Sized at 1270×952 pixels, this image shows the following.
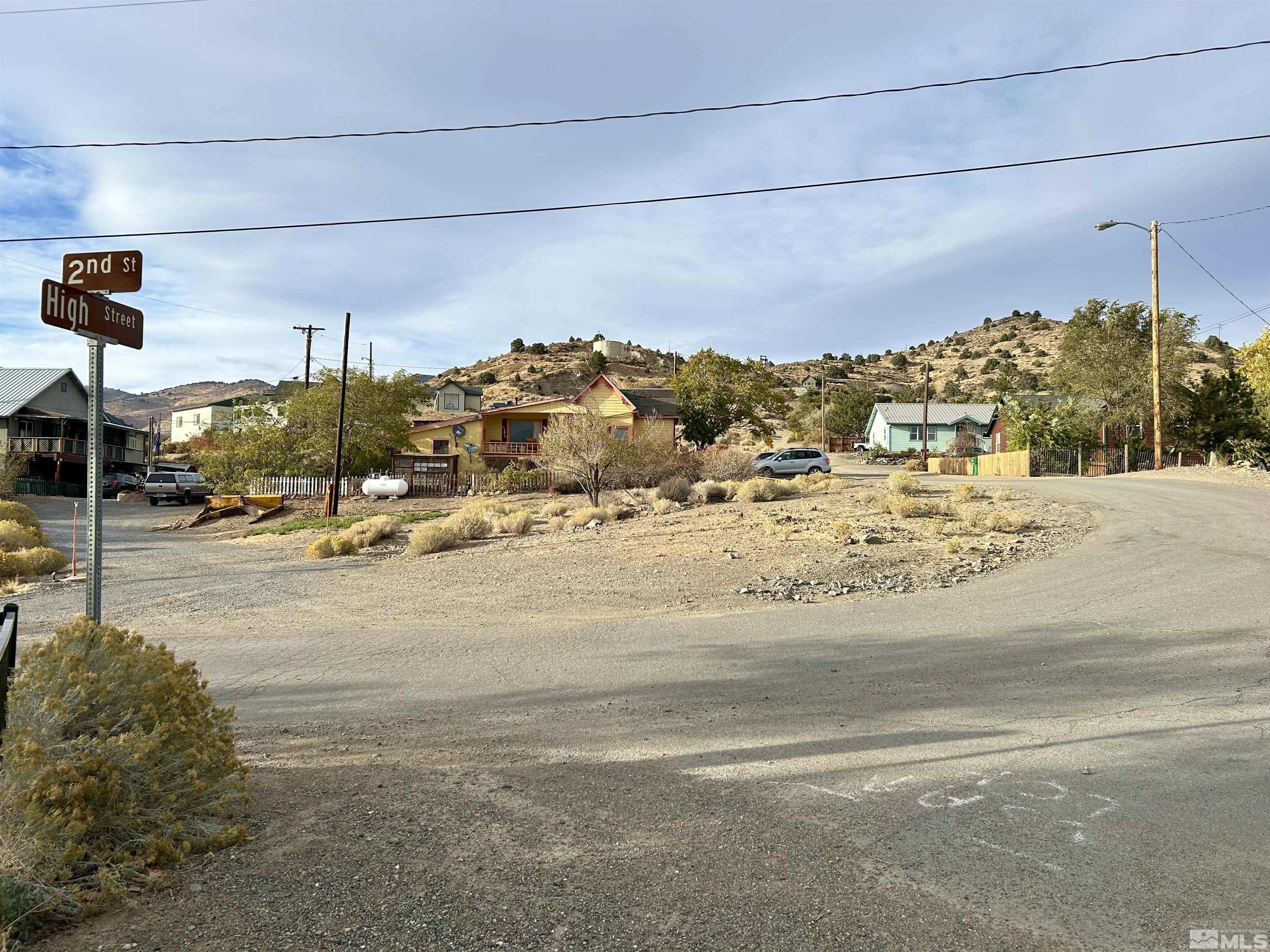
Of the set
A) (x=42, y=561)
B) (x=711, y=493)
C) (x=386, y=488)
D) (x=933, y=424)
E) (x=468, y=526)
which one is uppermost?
(x=933, y=424)

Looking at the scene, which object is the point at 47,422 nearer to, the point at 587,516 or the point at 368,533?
the point at 368,533

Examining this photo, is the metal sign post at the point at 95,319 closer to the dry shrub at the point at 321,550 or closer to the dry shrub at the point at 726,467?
the dry shrub at the point at 321,550

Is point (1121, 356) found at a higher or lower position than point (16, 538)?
higher

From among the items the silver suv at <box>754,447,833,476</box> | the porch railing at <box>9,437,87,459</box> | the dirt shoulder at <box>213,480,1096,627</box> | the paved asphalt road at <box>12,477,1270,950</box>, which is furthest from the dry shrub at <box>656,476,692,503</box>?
the porch railing at <box>9,437,87,459</box>

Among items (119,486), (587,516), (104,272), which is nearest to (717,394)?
(587,516)

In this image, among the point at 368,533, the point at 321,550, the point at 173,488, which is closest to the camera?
the point at 321,550

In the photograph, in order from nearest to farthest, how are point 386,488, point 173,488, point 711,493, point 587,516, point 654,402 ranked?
point 587,516, point 711,493, point 386,488, point 173,488, point 654,402

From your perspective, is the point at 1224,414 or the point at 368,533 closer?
the point at 368,533

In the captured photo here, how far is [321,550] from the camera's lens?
20.2 meters

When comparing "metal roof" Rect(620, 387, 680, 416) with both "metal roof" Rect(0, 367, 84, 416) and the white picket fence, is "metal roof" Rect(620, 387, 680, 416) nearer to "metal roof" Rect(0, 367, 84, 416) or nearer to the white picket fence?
the white picket fence

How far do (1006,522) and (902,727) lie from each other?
12.4 meters

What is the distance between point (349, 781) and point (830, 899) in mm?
3020

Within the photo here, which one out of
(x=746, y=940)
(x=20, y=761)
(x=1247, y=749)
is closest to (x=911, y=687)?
(x=1247, y=749)

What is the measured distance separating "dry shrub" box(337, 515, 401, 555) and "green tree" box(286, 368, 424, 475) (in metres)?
18.4
